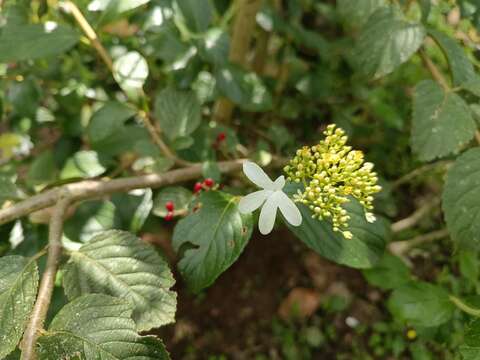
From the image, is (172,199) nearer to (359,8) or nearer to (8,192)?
(8,192)

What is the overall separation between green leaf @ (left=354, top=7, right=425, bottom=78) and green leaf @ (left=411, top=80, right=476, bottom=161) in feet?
0.28

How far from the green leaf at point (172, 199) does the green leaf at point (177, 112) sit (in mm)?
167

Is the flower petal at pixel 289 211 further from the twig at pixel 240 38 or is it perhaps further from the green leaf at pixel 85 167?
the twig at pixel 240 38

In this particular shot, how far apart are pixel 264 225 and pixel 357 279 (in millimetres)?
1193

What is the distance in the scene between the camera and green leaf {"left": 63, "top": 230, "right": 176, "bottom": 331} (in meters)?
0.86

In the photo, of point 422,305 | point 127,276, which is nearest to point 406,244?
point 422,305

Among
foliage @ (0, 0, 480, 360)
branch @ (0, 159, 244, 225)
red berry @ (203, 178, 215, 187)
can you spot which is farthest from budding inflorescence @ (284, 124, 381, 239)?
branch @ (0, 159, 244, 225)

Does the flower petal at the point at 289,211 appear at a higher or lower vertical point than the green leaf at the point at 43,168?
higher

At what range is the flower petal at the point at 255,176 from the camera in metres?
0.81

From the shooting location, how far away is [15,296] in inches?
31.7

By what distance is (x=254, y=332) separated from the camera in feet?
5.85

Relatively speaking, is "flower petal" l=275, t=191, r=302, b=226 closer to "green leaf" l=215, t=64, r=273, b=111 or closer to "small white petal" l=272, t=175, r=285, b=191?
"small white petal" l=272, t=175, r=285, b=191

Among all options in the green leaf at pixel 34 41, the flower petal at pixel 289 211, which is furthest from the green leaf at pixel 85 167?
the flower petal at pixel 289 211

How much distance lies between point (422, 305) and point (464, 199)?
0.36m
